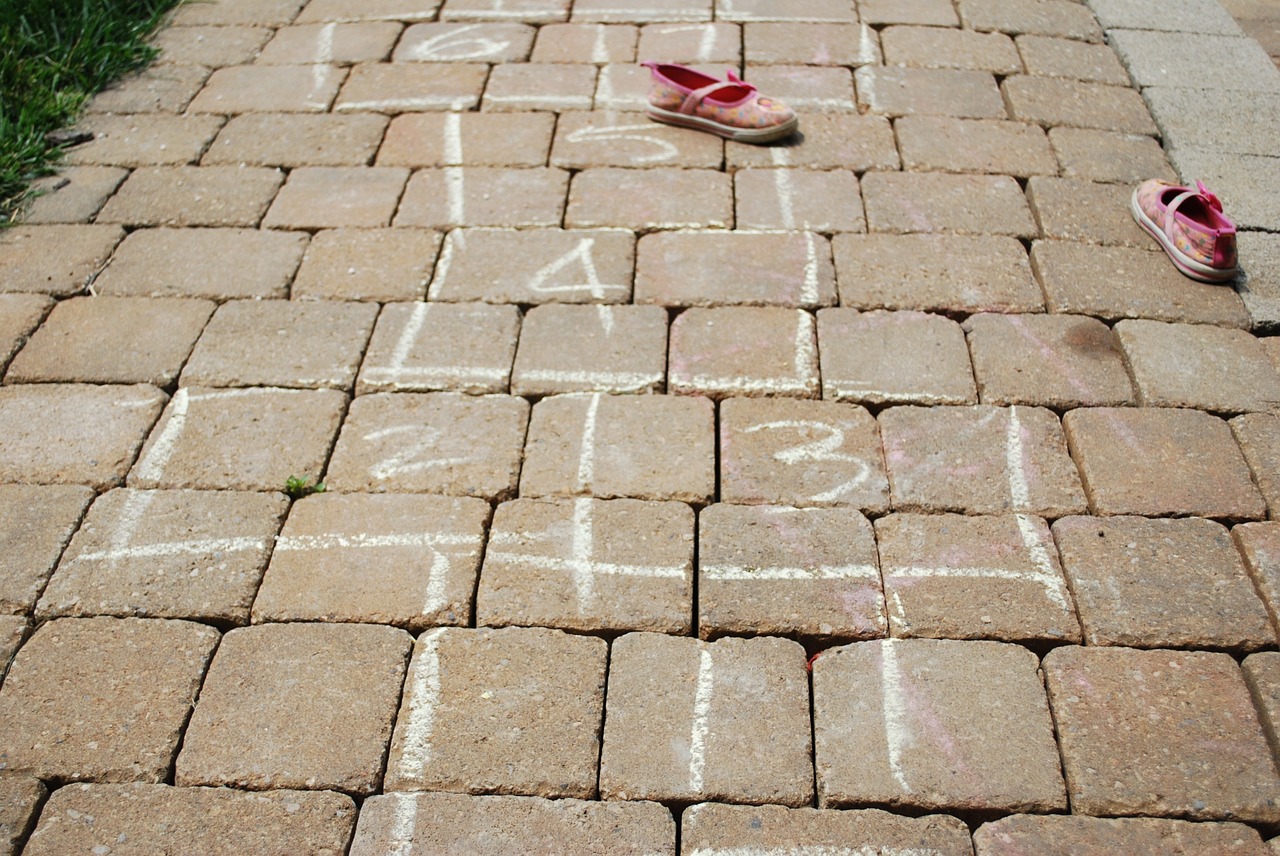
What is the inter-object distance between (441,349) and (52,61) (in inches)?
114

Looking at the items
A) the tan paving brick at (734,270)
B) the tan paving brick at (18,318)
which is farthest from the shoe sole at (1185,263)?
the tan paving brick at (18,318)

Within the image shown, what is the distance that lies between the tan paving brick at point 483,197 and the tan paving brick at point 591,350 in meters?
0.60

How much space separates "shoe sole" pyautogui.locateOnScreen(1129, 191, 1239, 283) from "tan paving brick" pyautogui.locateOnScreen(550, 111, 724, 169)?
1620 millimetres

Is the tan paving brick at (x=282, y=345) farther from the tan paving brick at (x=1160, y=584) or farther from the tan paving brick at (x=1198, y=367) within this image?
the tan paving brick at (x=1198, y=367)

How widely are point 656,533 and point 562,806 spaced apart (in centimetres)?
83

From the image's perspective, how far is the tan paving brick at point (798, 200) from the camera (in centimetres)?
433

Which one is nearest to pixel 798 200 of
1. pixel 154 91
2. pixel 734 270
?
pixel 734 270

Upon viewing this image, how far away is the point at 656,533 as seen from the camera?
125 inches

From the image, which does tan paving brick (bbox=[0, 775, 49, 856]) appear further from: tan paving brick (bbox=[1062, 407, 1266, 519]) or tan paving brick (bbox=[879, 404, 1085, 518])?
tan paving brick (bbox=[1062, 407, 1266, 519])

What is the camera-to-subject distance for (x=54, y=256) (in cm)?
423

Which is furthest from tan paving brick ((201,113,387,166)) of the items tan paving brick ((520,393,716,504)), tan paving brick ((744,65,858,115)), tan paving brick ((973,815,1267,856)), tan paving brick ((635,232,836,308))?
tan paving brick ((973,815,1267,856))

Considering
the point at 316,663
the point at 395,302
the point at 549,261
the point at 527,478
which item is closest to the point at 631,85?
the point at 549,261

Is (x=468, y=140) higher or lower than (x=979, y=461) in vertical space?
higher

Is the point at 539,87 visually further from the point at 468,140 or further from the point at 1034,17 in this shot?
the point at 1034,17
